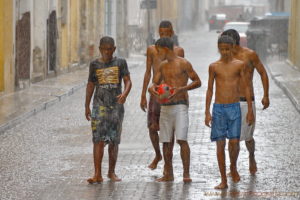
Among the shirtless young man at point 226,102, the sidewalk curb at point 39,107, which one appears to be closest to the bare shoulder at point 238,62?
the shirtless young man at point 226,102

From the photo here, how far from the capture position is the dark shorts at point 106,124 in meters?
11.4

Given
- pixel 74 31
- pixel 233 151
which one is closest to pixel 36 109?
pixel 233 151

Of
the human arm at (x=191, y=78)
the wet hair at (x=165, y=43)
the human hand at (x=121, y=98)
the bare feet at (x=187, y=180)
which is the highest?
the wet hair at (x=165, y=43)

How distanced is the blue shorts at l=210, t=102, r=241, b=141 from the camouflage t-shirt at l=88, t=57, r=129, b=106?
1.12m

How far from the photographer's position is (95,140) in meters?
11.5

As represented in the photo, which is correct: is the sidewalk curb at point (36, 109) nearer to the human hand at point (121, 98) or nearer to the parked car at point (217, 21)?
the human hand at point (121, 98)

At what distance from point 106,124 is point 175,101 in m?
0.79

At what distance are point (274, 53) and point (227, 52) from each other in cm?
3467

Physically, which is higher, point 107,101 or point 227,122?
point 107,101

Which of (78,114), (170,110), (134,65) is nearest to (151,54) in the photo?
(170,110)

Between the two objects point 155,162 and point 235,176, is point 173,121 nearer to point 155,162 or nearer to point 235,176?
point 235,176

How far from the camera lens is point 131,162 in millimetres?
13078

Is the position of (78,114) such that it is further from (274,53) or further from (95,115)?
(274,53)

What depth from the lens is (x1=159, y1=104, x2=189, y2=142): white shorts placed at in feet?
37.1
